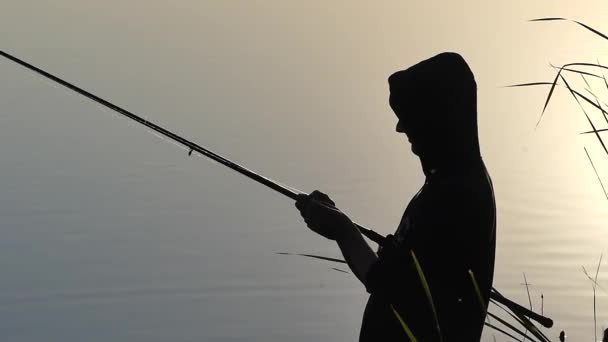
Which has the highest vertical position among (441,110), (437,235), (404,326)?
(441,110)

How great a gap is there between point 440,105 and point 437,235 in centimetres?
29

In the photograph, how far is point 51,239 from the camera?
762 cm

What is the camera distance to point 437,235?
252cm

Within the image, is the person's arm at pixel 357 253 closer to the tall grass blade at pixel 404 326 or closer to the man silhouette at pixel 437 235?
the man silhouette at pixel 437 235

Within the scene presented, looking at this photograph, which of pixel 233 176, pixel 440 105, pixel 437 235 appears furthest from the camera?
pixel 233 176

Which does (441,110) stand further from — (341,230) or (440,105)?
(341,230)

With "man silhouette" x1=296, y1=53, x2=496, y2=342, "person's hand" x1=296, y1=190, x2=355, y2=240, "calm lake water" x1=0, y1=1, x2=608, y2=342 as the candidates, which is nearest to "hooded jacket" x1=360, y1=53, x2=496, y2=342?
"man silhouette" x1=296, y1=53, x2=496, y2=342

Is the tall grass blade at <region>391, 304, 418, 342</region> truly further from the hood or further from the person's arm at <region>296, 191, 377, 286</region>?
the hood

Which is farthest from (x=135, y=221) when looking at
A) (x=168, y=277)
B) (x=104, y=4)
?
(x=104, y=4)

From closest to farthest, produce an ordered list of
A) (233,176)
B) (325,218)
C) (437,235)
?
1. (437,235)
2. (325,218)
3. (233,176)

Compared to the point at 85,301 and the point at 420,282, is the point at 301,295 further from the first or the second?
the point at 420,282

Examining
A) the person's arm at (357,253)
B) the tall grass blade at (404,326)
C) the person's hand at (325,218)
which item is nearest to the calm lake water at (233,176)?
the person's hand at (325,218)

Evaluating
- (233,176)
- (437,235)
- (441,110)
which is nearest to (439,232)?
(437,235)

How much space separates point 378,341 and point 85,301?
4352mm
